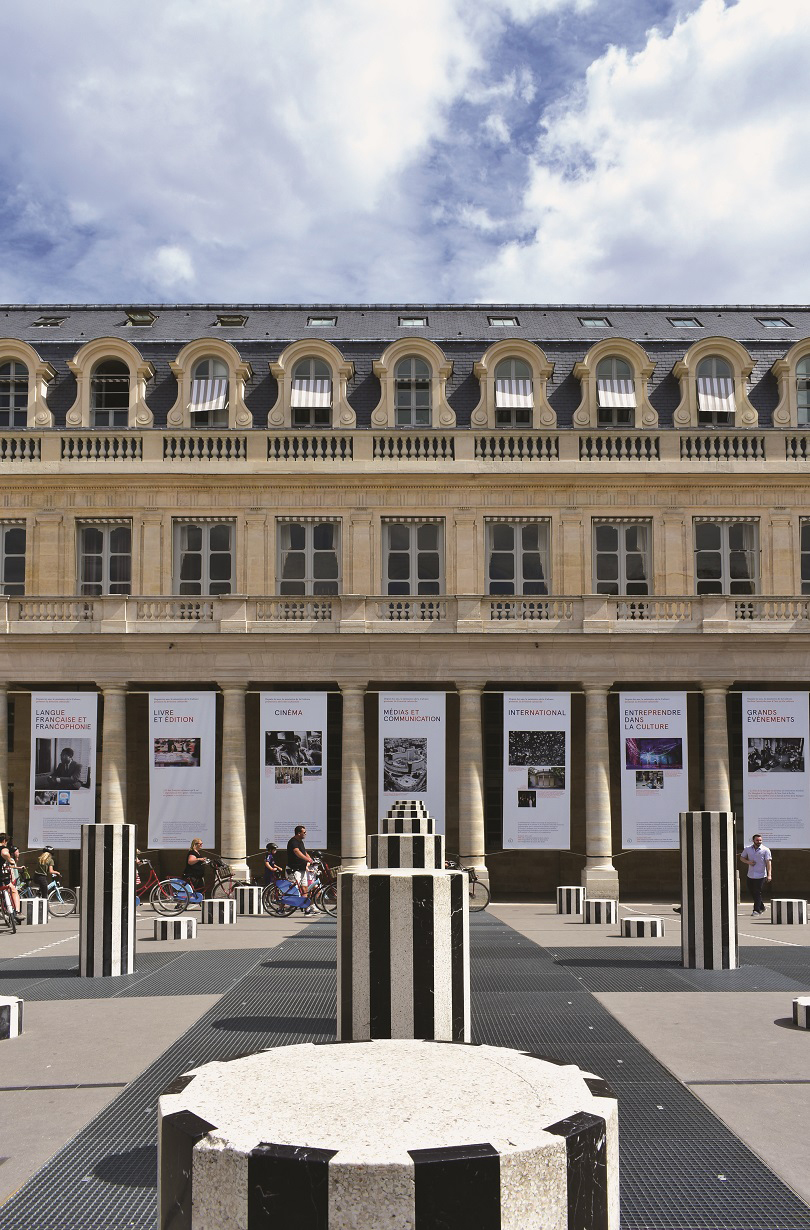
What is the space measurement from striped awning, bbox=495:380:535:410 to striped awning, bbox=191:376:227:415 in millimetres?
7824

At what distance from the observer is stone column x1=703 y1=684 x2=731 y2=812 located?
30.1 meters

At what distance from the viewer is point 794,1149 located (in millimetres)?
7254

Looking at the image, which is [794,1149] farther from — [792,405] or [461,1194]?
[792,405]

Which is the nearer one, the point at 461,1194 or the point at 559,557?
the point at 461,1194

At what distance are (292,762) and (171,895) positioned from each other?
4703 millimetres

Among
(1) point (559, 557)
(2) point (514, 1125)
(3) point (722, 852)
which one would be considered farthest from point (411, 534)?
(2) point (514, 1125)

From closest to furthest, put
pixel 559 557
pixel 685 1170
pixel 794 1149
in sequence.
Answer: pixel 685 1170
pixel 794 1149
pixel 559 557

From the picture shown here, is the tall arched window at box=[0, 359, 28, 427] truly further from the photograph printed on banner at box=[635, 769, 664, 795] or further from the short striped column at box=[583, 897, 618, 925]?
the short striped column at box=[583, 897, 618, 925]

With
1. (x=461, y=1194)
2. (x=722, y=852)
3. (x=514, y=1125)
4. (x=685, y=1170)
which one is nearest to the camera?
(x=461, y=1194)

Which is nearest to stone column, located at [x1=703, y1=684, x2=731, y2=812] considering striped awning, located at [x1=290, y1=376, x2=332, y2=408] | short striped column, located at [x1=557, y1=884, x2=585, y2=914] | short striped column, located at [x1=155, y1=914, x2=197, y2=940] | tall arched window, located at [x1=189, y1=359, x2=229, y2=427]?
short striped column, located at [x1=557, y1=884, x2=585, y2=914]

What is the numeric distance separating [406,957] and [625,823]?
76.7 feet

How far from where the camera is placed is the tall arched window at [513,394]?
33.9 metres

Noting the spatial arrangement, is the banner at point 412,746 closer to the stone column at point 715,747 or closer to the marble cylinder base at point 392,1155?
the stone column at point 715,747

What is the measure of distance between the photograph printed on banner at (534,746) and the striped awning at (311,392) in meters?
11.1
